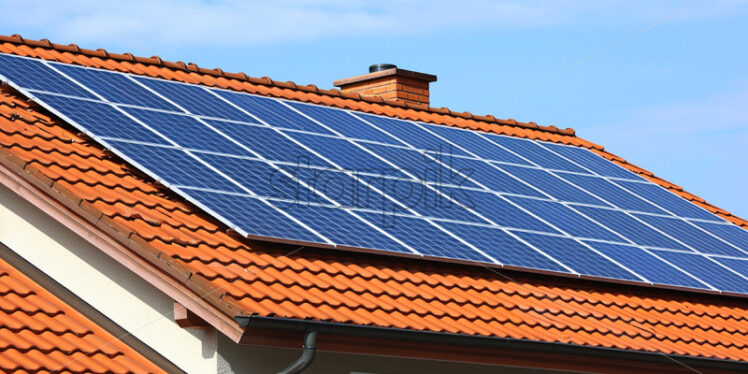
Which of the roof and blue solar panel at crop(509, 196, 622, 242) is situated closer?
the roof

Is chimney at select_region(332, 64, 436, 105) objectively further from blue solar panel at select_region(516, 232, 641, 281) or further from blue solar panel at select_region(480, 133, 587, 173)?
blue solar panel at select_region(516, 232, 641, 281)

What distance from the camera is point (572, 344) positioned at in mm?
10344

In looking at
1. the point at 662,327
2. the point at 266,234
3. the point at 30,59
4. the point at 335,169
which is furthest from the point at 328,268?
the point at 30,59

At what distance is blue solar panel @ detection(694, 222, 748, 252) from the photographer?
1449cm

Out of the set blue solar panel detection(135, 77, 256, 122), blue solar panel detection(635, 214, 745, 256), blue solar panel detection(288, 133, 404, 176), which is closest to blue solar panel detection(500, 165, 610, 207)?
blue solar panel detection(635, 214, 745, 256)

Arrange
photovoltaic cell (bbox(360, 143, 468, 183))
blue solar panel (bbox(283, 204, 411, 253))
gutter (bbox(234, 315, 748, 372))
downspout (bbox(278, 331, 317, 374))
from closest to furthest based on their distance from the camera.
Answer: gutter (bbox(234, 315, 748, 372)) → downspout (bbox(278, 331, 317, 374)) → blue solar panel (bbox(283, 204, 411, 253)) → photovoltaic cell (bbox(360, 143, 468, 183))

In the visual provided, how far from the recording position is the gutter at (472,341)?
343 inches

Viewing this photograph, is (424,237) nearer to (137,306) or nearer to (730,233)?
(137,306)

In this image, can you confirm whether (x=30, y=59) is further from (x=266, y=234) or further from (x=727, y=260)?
(x=727, y=260)

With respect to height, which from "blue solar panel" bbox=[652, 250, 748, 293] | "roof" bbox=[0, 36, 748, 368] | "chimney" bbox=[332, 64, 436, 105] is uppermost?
"chimney" bbox=[332, 64, 436, 105]

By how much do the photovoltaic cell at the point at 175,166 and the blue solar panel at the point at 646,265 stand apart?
432cm

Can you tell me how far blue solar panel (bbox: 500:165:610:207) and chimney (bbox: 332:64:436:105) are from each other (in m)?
3.70

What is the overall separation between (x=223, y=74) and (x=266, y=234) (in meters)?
5.00

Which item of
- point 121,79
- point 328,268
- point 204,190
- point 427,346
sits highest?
point 121,79
